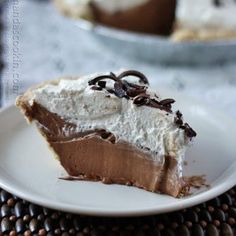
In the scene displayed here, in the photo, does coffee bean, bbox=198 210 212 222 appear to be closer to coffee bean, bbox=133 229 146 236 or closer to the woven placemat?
the woven placemat

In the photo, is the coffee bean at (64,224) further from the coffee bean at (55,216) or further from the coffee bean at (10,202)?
the coffee bean at (10,202)

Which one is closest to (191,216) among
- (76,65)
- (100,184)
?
(100,184)

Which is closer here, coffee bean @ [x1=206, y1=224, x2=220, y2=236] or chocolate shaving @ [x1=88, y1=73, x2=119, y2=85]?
coffee bean @ [x1=206, y1=224, x2=220, y2=236]

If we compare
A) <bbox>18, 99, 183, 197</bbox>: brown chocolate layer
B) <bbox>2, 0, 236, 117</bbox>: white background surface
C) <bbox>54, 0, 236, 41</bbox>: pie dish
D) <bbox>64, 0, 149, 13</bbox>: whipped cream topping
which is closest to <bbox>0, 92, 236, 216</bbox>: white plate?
<bbox>18, 99, 183, 197</bbox>: brown chocolate layer

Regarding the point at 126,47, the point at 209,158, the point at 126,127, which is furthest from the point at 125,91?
the point at 126,47

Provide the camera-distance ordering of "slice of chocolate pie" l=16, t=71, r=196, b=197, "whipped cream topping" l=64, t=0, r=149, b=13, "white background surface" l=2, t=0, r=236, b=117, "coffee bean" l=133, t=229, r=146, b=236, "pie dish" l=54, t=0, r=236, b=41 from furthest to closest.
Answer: "whipped cream topping" l=64, t=0, r=149, b=13 → "pie dish" l=54, t=0, r=236, b=41 → "white background surface" l=2, t=0, r=236, b=117 → "slice of chocolate pie" l=16, t=71, r=196, b=197 → "coffee bean" l=133, t=229, r=146, b=236
